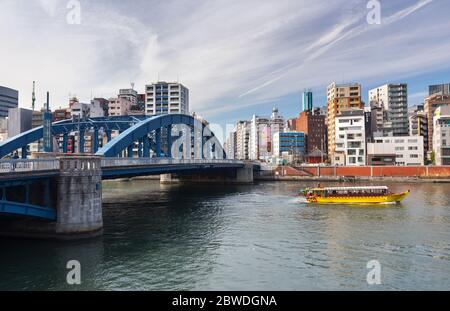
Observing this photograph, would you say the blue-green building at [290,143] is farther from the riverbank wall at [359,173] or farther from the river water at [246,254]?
the river water at [246,254]

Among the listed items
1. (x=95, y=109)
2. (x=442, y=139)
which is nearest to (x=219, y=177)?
(x=442, y=139)

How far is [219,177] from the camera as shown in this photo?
112 metres

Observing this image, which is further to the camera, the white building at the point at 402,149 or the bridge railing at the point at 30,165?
the white building at the point at 402,149

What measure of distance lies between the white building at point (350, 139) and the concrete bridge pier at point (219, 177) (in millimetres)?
36476

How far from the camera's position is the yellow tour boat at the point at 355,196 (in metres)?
54.0

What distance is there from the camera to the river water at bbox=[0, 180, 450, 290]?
818 inches

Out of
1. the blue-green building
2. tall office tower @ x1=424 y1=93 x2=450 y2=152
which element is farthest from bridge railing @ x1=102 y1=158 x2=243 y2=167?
tall office tower @ x1=424 y1=93 x2=450 y2=152

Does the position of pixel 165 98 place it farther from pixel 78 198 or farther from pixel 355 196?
pixel 78 198

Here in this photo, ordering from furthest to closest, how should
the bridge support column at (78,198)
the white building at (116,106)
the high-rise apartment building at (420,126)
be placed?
the white building at (116,106) → the high-rise apartment building at (420,126) → the bridge support column at (78,198)

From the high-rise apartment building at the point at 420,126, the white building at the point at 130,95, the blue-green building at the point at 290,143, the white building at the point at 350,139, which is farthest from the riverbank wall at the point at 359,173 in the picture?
the white building at the point at 130,95

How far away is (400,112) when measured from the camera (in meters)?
159

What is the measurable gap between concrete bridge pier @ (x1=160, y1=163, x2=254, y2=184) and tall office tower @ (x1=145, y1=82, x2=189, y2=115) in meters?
64.2

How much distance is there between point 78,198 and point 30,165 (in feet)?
15.8
